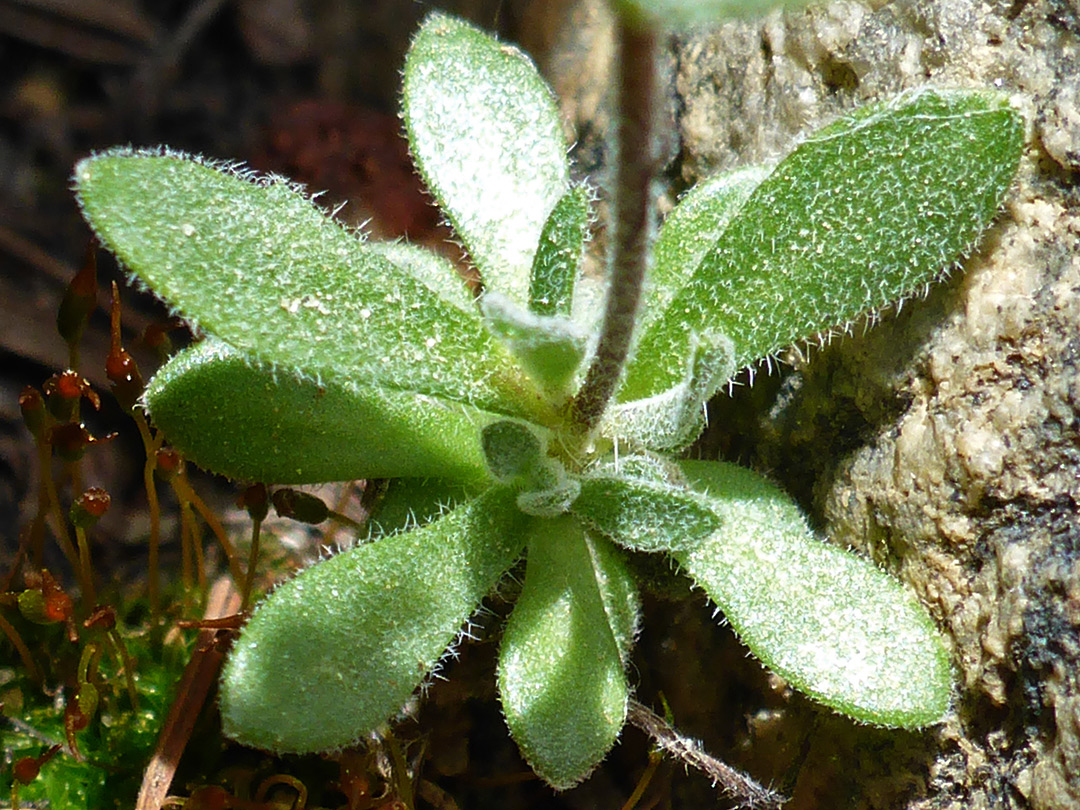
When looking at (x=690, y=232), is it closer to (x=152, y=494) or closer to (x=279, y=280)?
(x=279, y=280)

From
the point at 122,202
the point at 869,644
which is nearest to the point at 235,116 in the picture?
the point at 122,202

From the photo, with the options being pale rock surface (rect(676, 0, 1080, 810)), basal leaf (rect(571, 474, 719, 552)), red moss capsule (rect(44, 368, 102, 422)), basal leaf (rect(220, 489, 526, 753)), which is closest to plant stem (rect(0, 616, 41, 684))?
red moss capsule (rect(44, 368, 102, 422))

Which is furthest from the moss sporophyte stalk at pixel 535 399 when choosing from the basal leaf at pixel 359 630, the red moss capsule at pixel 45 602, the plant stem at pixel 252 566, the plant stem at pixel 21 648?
the plant stem at pixel 21 648

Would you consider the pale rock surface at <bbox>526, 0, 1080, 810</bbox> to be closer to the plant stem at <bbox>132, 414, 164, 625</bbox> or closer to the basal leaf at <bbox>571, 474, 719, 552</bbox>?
the basal leaf at <bbox>571, 474, 719, 552</bbox>

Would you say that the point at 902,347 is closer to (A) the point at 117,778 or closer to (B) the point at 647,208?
(B) the point at 647,208

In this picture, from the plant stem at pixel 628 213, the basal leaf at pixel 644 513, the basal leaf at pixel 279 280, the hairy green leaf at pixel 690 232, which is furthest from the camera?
the hairy green leaf at pixel 690 232

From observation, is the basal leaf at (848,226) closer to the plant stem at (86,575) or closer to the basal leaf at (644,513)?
the basal leaf at (644,513)

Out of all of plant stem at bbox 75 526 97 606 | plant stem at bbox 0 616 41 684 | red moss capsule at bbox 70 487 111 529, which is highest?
red moss capsule at bbox 70 487 111 529
